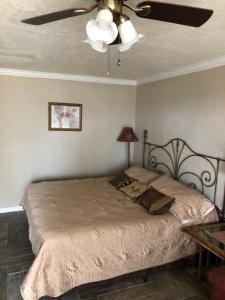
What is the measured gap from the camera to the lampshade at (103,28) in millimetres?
1229

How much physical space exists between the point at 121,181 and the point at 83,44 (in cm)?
193

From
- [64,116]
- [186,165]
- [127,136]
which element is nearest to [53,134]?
[64,116]

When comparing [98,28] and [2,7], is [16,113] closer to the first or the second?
[2,7]

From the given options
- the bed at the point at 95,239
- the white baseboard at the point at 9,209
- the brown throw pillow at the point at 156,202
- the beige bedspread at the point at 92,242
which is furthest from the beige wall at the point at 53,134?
the brown throw pillow at the point at 156,202

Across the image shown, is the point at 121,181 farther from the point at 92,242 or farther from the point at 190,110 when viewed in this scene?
the point at 92,242

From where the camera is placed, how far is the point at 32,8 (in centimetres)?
159

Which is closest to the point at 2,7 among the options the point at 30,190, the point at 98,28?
the point at 98,28

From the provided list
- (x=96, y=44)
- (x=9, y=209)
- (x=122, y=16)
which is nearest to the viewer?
(x=122, y=16)

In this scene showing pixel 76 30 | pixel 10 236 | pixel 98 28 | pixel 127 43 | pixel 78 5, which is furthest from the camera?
pixel 10 236

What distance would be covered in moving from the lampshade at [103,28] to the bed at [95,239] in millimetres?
1596

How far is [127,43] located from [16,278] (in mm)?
2393

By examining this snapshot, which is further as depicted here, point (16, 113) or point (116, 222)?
point (16, 113)

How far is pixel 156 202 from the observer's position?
268 centimetres

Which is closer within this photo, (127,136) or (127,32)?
(127,32)
